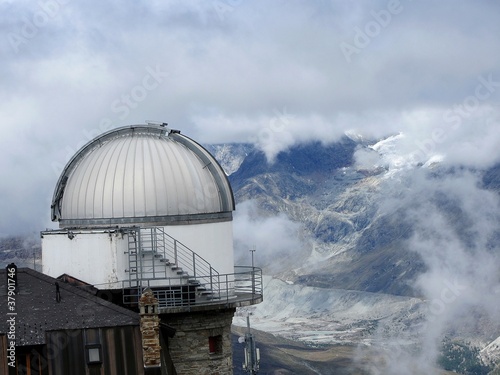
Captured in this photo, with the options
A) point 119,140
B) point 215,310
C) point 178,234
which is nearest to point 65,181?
point 119,140

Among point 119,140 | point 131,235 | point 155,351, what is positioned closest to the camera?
point 155,351

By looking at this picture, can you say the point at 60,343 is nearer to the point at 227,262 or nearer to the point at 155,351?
the point at 155,351

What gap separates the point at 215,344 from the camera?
102 ft

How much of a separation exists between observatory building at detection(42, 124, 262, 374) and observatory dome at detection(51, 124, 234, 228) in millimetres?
32

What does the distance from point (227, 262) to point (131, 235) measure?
3.91 meters

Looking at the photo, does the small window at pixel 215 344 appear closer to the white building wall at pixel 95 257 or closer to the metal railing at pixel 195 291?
the metal railing at pixel 195 291

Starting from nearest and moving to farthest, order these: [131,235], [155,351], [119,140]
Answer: [155,351] < [131,235] < [119,140]

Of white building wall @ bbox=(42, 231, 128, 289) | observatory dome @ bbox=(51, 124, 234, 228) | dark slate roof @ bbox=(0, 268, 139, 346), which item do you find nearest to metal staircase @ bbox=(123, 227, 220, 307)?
white building wall @ bbox=(42, 231, 128, 289)

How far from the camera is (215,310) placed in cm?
3073

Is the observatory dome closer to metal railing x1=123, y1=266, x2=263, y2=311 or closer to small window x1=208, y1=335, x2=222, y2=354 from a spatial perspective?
metal railing x1=123, y1=266, x2=263, y2=311

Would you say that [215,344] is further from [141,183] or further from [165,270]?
[141,183]

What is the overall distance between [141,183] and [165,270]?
290 centimetres

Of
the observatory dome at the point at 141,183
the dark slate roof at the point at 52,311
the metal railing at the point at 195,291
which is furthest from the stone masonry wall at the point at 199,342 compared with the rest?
the dark slate roof at the point at 52,311

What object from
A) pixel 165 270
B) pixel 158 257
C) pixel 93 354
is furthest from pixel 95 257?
pixel 93 354
